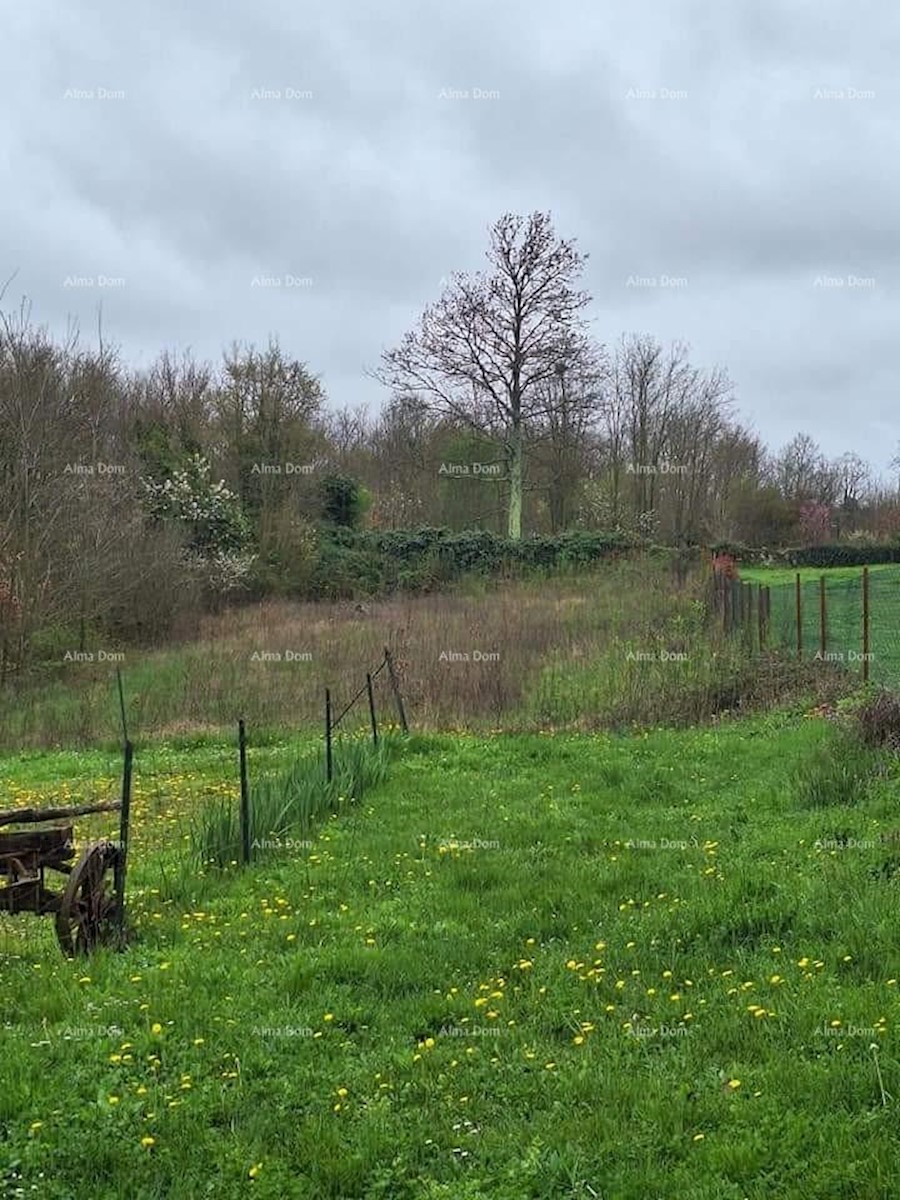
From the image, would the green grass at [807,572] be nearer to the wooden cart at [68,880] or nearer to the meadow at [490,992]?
the meadow at [490,992]

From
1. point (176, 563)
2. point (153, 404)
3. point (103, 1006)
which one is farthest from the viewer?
point (153, 404)

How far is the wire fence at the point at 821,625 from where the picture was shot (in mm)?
14812

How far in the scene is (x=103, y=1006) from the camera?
524 cm

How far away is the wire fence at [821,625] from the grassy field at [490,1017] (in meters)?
6.25

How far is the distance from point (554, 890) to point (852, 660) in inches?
392

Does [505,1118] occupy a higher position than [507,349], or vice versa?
[507,349]

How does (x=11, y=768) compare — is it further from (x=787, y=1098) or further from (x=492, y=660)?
(x=787, y=1098)

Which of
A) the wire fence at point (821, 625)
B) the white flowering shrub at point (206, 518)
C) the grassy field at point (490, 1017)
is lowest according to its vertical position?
the grassy field at point (490, 1017)

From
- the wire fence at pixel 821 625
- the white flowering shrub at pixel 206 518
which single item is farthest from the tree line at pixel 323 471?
the wire fence at pixel 821 625

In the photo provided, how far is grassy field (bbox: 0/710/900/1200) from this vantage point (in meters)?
3.78

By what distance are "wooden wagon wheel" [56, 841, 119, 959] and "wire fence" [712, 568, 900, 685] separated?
9.67 meters

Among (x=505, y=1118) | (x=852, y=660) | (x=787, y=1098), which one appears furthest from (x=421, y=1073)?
(x=852, y=660)

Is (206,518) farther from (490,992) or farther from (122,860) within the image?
(490,992)

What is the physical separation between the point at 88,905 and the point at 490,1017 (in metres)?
2.69
